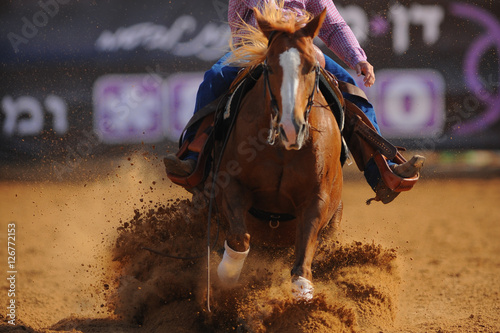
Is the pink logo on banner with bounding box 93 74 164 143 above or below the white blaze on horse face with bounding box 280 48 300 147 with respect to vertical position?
below

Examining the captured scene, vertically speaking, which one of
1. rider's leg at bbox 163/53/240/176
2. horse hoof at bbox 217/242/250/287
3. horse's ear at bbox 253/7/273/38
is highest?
horse's ear at bbox 253/7/273/38

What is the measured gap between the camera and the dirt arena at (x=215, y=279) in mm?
3520

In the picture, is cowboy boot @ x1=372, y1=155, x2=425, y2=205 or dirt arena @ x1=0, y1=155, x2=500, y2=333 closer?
dirt arena @ x1=0, y1=155, x2=500, y2=333

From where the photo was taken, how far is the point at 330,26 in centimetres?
416

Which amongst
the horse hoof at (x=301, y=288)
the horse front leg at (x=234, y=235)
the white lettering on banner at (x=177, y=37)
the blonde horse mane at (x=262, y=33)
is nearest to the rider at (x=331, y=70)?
the blonde horse mane at (x=262, y=33)

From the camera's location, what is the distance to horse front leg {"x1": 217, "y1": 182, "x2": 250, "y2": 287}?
322cm

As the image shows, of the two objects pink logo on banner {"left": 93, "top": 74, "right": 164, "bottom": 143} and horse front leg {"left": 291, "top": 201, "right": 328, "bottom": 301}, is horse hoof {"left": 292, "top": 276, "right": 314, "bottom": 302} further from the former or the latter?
pink logo on banner {"left": 93, "top": 74, "right": 164, "bottom": 143}

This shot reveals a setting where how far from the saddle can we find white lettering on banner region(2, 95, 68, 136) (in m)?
5.25

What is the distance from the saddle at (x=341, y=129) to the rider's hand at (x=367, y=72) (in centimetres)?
18

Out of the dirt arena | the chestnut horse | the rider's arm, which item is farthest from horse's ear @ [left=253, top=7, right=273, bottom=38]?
the dirt arena

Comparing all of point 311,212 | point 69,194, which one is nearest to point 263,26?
point 311,212

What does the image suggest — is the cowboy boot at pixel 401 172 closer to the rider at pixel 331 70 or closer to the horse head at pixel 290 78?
the rider at pixel 331 70

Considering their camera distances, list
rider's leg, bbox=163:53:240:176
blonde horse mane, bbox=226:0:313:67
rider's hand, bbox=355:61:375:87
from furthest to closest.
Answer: rider's leg, bbox=163:53:240:176, rider's hand, bbox=355:61:375:87, blonde horse mane, bbox=226:0:313:67

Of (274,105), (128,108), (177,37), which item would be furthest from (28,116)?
(274,105)
